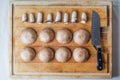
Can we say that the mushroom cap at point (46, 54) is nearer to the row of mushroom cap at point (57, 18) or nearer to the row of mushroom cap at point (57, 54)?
the row of mushroom cap at point (57, 54)

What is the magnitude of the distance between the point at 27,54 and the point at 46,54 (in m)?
0.10

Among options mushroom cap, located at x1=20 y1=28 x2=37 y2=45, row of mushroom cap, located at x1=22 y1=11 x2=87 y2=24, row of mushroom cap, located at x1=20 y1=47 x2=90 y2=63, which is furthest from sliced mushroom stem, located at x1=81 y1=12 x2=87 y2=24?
mushroom cap, located at x1=20 y1=28 x2=37 y2=45

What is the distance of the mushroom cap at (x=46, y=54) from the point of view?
1268 millimetres

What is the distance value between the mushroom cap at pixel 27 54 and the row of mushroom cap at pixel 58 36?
0.13 ft

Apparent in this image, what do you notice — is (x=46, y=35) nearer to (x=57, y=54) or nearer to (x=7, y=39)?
(x=57, y=54)

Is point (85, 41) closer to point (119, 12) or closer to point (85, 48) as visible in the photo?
point (85, 48)

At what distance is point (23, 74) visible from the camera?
4.25 feet

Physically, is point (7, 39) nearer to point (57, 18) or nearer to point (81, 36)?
point (57, 18)

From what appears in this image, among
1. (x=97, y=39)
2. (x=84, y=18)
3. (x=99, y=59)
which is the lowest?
(x=99, y=59)

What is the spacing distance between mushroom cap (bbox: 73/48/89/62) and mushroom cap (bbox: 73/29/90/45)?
0.04m

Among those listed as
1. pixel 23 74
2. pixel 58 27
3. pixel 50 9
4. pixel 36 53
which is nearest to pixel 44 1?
pixel 50 9

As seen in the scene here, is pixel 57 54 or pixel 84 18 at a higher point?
pixel 84 18

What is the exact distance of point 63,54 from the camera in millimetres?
1266

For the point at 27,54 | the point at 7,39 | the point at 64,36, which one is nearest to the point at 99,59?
the point at 64,36
